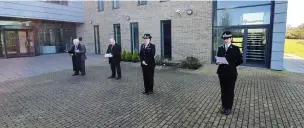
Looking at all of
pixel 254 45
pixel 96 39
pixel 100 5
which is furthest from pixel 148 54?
pixel 96 39

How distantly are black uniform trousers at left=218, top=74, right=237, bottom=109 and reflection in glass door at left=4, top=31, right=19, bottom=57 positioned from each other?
1680 centimetres

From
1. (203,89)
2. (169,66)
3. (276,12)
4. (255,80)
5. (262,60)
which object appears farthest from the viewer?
(169,66)

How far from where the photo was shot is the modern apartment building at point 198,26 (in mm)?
9586

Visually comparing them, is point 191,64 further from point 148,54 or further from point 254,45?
point 148,54

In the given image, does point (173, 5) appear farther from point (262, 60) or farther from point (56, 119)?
point (56, 119)

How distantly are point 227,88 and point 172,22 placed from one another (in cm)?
908

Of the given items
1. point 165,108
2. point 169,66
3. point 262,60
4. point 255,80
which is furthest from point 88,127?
point 262,60

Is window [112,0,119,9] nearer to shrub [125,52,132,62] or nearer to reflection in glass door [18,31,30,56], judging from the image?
shrub [125,52,132,62]

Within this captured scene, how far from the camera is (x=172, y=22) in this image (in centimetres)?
1288

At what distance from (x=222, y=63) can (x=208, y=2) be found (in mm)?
7976

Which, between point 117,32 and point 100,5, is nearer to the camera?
point 117,32

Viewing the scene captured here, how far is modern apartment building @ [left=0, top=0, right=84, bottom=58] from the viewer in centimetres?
1472

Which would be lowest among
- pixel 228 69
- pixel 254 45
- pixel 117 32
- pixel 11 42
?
pixel 228 69

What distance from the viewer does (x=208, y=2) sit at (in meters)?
11.3
